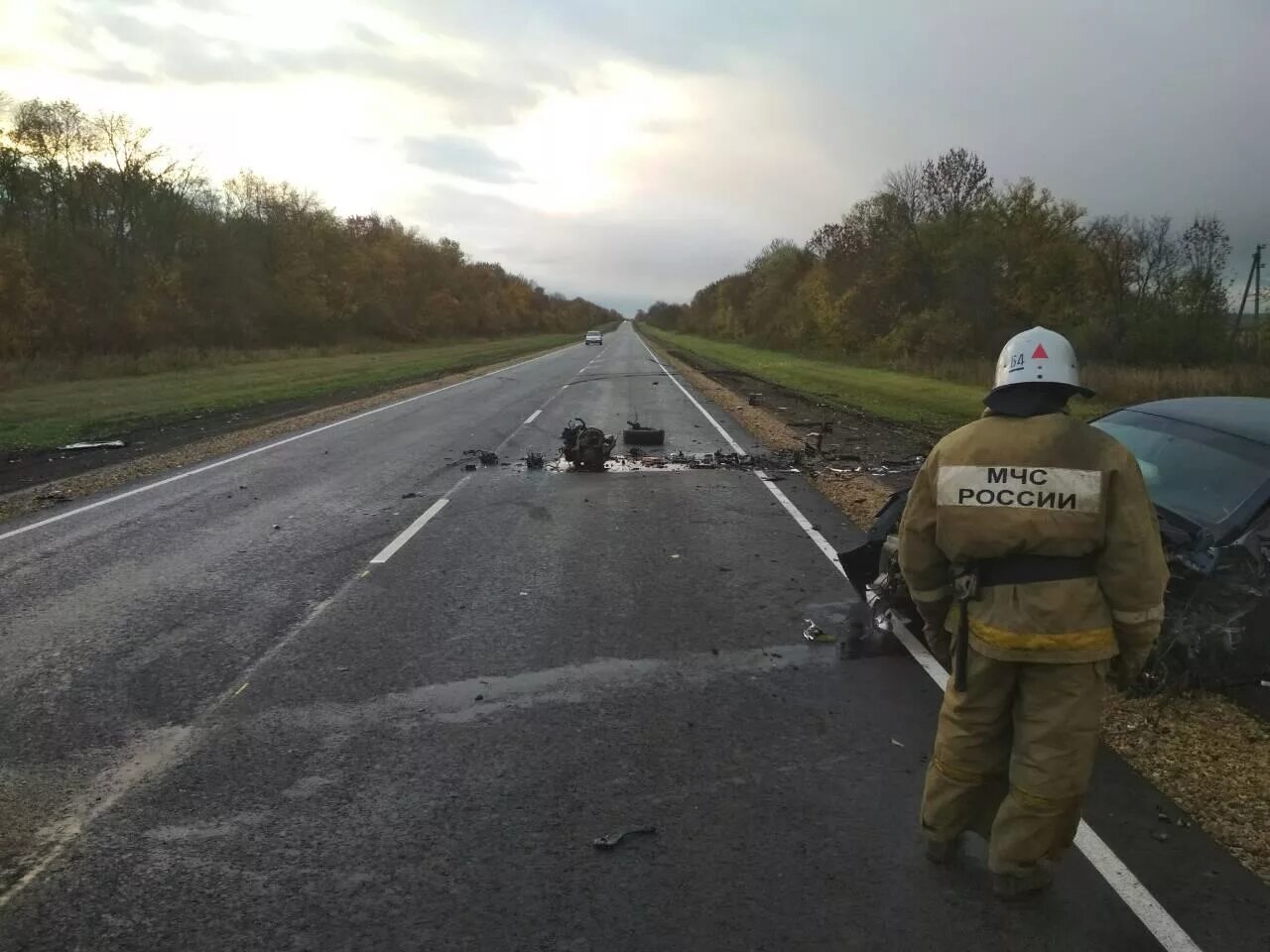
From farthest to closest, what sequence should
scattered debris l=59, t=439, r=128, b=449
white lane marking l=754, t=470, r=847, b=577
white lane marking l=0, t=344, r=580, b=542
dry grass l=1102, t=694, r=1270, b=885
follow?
1. scattered debris l=59, t=439, r=128, b=449
2. white lane marking l=0, t=344, r=580, b=542
3. white lane marking l=754, t=470, r=847, b=577
4. dry grass l=1102, t=694, r=1270, b=885

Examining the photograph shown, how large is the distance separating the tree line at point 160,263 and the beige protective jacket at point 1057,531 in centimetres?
3803

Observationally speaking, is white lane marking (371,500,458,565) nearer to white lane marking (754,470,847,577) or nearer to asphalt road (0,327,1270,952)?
asphalt road (0,327,1270,952)

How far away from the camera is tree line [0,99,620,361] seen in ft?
114

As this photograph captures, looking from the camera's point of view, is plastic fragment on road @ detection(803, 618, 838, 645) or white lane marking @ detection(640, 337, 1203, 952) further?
plastic fragment on road @ detection(803, 618, 838, 645)

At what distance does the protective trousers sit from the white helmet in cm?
97

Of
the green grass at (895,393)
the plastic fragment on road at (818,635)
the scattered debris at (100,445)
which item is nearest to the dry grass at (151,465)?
the scattered debris at (100,445)

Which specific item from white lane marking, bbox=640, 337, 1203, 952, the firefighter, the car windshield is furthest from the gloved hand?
the car windshield

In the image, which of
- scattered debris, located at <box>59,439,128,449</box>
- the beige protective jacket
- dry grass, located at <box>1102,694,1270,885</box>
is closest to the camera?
the beige protective jacket

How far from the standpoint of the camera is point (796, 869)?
3.18 metres

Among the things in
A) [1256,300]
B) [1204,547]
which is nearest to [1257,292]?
[1256,300]

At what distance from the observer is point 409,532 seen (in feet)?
28.5

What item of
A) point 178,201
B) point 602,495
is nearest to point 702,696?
point 602,495

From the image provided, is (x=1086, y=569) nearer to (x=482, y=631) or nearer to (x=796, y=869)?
(x=796, y=869)

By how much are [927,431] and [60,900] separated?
1670 centimetres
